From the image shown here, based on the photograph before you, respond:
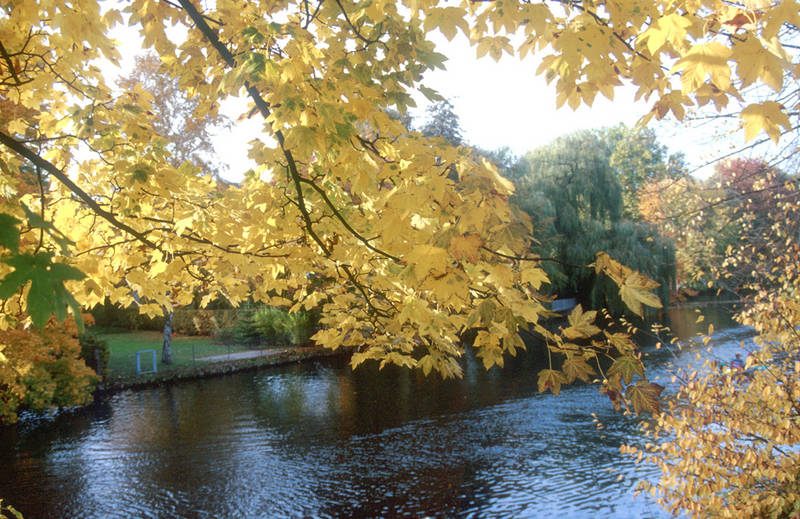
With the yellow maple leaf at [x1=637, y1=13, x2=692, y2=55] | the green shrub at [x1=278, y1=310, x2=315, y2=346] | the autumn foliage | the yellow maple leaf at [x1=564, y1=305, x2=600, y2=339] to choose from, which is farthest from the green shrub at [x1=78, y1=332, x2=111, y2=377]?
the yellow maple leaf at [x1=637, y1=13, x2=692, y2=55]

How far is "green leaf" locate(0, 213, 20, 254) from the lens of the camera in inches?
46.4

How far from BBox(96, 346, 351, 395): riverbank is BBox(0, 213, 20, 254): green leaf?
1174 centimetres

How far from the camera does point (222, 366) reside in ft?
47.2

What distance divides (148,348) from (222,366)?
406 centimetres

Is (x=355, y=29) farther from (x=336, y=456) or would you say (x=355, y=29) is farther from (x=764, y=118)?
(x=336, y=456)

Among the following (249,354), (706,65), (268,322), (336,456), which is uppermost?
(706,65)

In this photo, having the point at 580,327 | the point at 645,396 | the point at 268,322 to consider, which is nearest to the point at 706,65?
the point at 580,327

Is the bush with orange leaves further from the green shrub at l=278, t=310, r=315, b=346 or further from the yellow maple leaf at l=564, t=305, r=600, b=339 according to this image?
the yellow maple leaf at l=564, t=305, r=600, b=339

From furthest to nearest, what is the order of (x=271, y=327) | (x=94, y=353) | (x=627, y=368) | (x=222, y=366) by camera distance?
1. (x=271, y=327)
2. (x=222, y=366)
3. (x=94, y=353)
4. (x=627, y=368)

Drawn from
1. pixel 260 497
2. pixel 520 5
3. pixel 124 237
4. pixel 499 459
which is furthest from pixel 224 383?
Answer: pixel 520 5

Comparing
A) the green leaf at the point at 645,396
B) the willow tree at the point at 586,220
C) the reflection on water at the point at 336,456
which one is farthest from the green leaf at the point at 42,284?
the willow tree at the point at 586,220

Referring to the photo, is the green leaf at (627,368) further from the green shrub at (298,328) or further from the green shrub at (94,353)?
the green shrub at (298,328)

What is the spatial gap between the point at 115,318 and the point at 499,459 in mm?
20117

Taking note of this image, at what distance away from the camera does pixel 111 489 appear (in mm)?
6992
